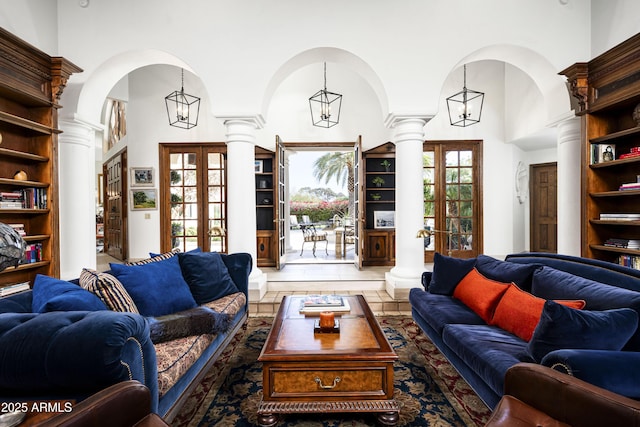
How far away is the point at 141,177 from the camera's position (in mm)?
6332

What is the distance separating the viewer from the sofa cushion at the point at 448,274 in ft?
9.84

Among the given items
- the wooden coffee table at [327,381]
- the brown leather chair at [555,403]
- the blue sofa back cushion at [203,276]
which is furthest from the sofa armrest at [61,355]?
the blue sofa back cushion at [203,276]

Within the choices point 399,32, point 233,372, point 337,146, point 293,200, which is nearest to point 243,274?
point 233,372

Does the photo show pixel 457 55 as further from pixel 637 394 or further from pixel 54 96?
pixel 54 96

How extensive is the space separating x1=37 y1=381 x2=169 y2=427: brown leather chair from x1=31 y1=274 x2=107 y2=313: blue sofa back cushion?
0.61 metres

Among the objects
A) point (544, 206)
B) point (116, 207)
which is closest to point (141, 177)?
point (116, 207)

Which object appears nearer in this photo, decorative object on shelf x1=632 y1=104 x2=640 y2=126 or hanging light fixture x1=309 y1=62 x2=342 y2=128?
decorative object on shelf x1=632 y1=104 x2=640 y2=126

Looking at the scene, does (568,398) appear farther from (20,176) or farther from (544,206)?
(544,206)

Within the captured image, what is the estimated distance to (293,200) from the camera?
1514cm

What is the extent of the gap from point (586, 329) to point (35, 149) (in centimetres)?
474

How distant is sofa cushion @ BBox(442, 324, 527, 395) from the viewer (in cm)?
167

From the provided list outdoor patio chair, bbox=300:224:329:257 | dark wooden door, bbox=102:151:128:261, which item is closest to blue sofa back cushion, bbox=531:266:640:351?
outdoor patio chair, bbox=300:224:329:257

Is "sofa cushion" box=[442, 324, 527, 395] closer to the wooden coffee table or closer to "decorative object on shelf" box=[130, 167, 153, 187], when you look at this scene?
the wooden coffee table

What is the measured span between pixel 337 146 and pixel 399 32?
2.64 meters
